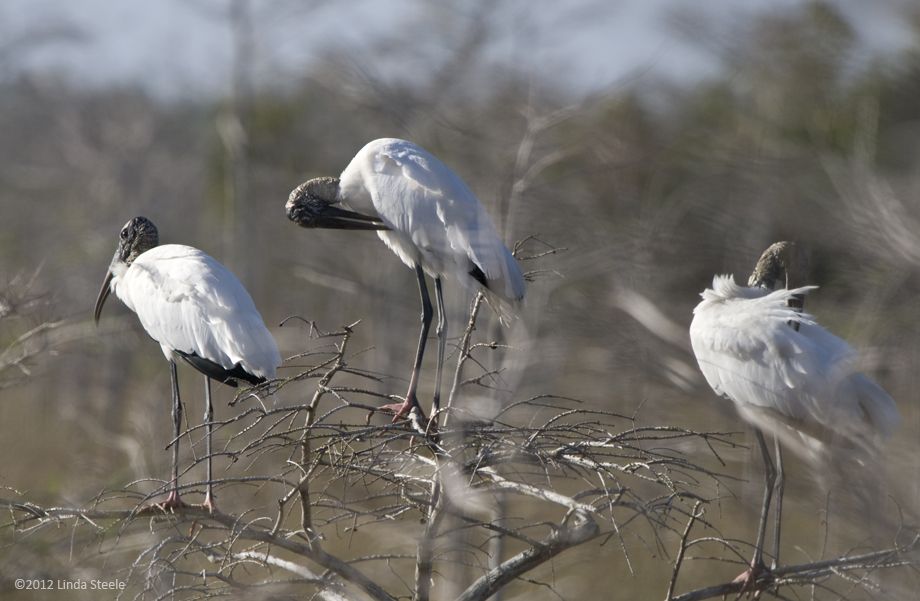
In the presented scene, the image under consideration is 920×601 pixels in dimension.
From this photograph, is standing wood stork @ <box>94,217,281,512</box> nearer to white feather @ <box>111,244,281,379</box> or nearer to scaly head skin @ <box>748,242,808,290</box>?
white feather @ <box>111,244,281,379</box>

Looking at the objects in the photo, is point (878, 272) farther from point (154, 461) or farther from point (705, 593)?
point (154, 461)

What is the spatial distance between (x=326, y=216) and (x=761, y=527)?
9.60 feet

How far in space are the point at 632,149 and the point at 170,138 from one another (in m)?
19.5

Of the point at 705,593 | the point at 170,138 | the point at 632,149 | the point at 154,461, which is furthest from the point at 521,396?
the point at 170,138

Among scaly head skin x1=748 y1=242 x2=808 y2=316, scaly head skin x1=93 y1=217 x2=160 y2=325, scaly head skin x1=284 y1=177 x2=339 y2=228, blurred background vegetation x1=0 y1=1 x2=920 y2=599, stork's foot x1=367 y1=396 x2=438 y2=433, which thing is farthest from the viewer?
scaly head skin x1=93 y1=217 x2=160 y2=325

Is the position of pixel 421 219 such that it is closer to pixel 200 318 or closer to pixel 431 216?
pixel 431 216

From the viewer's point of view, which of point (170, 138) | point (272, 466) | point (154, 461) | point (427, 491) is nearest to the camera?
point (427, 491)

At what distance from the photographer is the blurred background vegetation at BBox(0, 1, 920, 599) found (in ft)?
9.32

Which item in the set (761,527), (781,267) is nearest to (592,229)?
(781,267)

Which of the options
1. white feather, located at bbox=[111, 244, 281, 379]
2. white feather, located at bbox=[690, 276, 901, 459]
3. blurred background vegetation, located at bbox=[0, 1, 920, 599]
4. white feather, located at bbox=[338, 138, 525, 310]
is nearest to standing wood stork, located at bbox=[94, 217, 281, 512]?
white feather, located at bbox=[111, 244, 281, 379]

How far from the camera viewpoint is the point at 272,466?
12281mm

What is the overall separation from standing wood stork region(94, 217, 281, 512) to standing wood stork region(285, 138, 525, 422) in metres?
0.72

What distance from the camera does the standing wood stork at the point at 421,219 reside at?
4.18m

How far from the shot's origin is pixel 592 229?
6.54m
